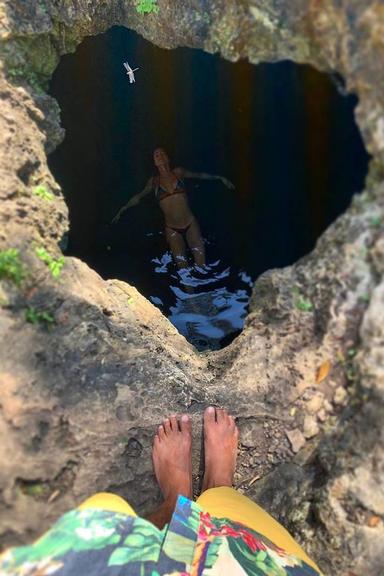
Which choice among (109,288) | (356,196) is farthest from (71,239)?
(356,196)

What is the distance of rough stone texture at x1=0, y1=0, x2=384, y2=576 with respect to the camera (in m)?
1.98

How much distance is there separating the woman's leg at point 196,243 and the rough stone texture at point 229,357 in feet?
4.19

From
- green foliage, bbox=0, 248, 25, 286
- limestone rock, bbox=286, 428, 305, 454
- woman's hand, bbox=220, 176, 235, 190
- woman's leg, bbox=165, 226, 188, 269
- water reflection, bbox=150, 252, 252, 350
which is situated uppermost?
woman's hand, bbox=220, 176, 235, 190

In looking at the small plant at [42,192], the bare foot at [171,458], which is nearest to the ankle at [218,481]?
the bare foot at [171,458]

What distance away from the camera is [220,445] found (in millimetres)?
2457

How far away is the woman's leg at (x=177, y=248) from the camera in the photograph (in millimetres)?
3965

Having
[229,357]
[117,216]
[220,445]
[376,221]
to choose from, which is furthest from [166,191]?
[376,221]

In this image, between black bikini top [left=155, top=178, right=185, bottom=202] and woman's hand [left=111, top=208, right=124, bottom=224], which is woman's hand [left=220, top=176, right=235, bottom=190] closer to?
black bikini top [left=155, top=178, right=185, bottom=202]

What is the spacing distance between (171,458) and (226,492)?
1.02 ft

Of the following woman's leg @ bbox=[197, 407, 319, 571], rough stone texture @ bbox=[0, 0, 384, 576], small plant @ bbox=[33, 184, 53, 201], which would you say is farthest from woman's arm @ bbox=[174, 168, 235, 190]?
woman's leg @ bbox=[197, 407, 319, 571]

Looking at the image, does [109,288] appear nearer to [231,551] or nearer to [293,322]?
[293,322]

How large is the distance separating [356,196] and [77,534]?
1688 millimetres

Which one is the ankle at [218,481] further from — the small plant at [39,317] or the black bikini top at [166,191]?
the black bikini top at [166,191]

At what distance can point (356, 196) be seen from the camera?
2066 millimetres
